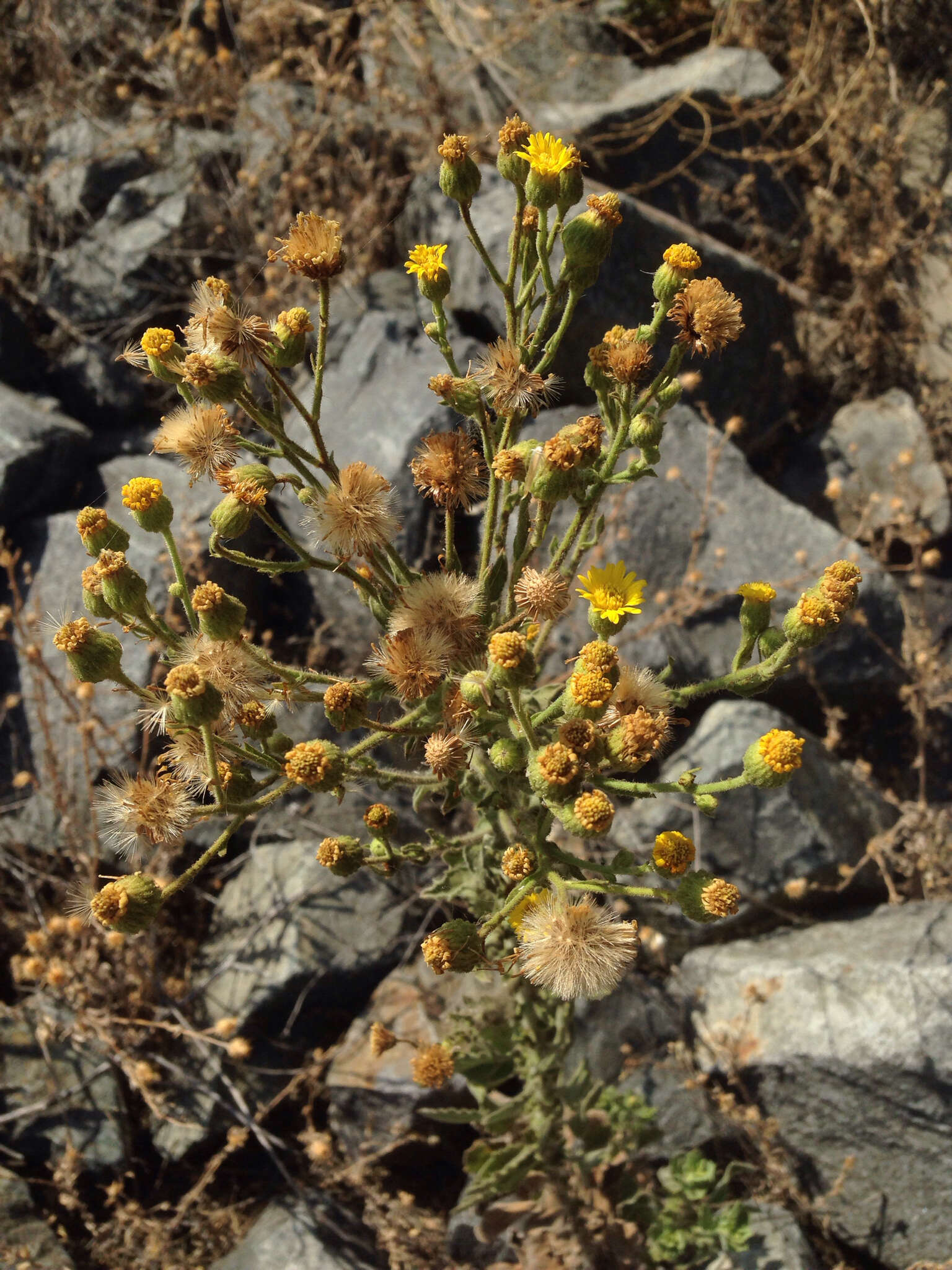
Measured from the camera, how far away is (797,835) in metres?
3.32

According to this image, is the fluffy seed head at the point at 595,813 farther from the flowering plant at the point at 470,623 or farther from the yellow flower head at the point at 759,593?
the yellow flower head at the point at 759,593

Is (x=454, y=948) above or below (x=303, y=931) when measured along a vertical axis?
above

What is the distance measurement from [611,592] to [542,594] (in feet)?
0.69

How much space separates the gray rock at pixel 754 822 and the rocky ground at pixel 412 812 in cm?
1

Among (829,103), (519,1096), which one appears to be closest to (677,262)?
(519,1096)

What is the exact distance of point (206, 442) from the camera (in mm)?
1673

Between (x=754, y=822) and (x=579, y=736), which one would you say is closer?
(x=579, y=736)

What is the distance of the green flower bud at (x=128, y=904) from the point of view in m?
1.53

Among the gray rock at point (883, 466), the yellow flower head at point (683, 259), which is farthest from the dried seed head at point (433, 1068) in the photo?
the gray rock at point (883, 466)

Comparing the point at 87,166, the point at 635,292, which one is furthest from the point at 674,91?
the point at 87,166

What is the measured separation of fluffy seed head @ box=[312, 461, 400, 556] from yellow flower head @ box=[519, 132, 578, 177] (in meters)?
0.62

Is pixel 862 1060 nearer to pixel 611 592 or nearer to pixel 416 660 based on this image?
pixel 611 592

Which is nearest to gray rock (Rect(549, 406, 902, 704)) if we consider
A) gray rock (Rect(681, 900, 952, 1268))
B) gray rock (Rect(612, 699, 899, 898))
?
gray rock (Rect(612, 699, 899, 898))

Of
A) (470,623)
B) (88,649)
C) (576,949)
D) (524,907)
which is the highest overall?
(88,649)
